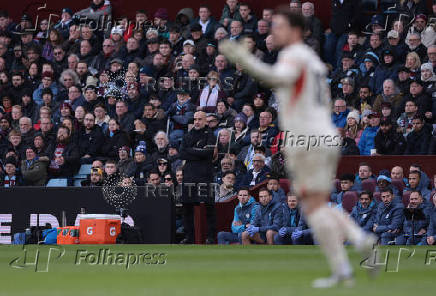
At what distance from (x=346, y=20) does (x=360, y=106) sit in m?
3.15

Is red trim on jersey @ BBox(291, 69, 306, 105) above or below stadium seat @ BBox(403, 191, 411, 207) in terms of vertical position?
above

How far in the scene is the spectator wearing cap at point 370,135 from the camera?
1858 cm

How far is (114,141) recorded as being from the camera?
836 inches

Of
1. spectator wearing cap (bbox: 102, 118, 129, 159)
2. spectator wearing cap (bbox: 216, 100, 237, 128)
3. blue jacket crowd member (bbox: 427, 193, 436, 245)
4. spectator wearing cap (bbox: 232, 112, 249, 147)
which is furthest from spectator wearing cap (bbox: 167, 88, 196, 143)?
blue jacket crowd member (bbox: 427, 193, 436, 245)

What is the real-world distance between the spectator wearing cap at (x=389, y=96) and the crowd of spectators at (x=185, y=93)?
0.03 metres

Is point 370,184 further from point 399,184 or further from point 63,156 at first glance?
point 63,156

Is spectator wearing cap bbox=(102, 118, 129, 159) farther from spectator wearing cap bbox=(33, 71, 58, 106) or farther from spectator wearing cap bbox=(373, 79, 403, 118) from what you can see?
spectator wearing cap bbox=(373, 79, 403, 118)

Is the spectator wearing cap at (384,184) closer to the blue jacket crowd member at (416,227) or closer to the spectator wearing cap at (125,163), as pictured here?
the blue jacket crowd member at (416,227)

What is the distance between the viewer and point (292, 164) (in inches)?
291

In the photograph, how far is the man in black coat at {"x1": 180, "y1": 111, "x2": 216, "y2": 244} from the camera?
17.8 m

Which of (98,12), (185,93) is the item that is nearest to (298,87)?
(185,93)

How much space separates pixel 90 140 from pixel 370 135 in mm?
6655

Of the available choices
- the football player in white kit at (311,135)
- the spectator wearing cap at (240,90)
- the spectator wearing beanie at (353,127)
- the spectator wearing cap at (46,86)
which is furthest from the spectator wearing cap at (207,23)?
the football player in white kit at (311,135)

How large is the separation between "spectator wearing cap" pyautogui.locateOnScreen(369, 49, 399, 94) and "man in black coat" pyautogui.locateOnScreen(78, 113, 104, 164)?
627 centimetres
